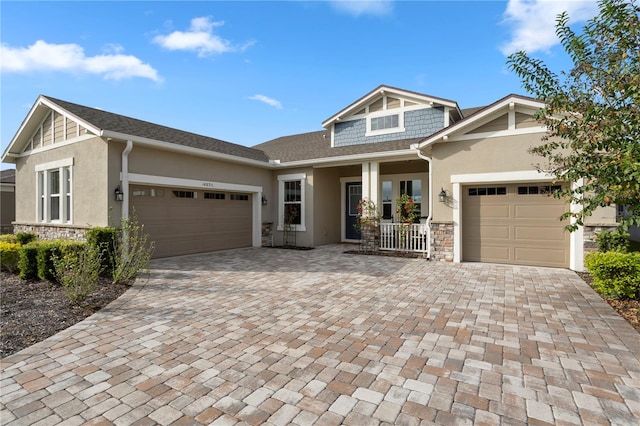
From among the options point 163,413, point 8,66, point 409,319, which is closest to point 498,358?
point 409,319

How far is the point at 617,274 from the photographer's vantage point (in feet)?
17.2

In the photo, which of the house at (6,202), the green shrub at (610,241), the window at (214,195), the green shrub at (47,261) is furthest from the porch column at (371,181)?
the house at (6,202)

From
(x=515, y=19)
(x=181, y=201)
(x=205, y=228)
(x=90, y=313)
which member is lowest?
(x=90, y=313)

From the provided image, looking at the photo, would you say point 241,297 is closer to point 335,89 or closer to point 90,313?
point 90,313

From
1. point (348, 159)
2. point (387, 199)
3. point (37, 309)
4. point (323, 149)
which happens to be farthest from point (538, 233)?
point (37, 309)

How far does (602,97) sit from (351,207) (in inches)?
395

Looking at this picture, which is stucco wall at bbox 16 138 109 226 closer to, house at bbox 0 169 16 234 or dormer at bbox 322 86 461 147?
house at bbox 0 169 16 234

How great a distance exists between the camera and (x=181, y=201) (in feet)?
33.5

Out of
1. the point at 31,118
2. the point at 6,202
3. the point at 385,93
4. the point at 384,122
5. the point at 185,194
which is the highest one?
the point at 385,93

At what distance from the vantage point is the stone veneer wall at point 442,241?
8.95 meters

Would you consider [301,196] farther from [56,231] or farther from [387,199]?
[56,231]

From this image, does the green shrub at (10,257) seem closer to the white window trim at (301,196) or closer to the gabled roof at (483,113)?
the white window trim at (301,196)

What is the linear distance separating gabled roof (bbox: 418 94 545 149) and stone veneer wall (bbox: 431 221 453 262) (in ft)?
7.75

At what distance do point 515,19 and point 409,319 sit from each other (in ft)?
23.7
